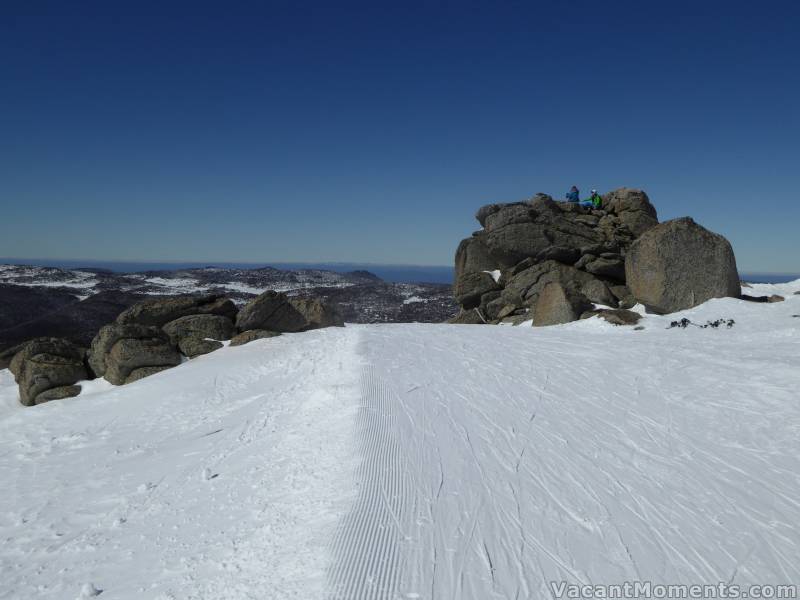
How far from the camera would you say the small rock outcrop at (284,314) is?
23578 millimetres

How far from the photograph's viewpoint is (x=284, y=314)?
80.3 feet

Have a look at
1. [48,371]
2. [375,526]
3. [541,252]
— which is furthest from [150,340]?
[541,252]

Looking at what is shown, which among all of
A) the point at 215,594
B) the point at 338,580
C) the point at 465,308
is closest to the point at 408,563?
the point at 338,580

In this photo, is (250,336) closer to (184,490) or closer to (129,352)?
(129,352)

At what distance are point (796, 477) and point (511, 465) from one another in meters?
4.24

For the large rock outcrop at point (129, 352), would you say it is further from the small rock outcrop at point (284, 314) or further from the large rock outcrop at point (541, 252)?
the large rock outcrop at point (541, 252)

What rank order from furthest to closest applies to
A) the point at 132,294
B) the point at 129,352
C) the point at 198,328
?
the point at 132,294 < the point at 198,328 < the point at 129,352

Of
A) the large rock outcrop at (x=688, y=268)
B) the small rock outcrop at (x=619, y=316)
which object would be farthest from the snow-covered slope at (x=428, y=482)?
the large rock outcrop at (x=688, y=268)

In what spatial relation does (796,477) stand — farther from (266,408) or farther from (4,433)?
(4,433)

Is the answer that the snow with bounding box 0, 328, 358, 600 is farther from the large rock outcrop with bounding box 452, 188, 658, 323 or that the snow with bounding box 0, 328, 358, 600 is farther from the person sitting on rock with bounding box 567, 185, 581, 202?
the person sitting on rock with bounding box 567, 185, 581, 202

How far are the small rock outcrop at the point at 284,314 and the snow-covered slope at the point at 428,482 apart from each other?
924 centimetres

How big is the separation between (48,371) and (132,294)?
88510 millimetres

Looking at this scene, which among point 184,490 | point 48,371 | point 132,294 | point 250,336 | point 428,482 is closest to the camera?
point 428,482

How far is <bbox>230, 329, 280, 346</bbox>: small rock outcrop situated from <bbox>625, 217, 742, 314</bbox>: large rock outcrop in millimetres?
18743
